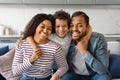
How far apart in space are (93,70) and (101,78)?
11 cm

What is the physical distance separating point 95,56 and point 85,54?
13 centimetres

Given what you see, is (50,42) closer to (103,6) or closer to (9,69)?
(9,69)

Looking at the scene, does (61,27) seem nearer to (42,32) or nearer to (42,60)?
(42,32)

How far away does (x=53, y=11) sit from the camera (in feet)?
13.4

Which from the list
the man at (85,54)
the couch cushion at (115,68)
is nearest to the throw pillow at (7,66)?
the man at (85,54)

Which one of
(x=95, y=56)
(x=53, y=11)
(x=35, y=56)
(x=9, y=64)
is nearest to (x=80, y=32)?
(x=95, y=56)

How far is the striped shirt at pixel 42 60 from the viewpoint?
205 centimetres

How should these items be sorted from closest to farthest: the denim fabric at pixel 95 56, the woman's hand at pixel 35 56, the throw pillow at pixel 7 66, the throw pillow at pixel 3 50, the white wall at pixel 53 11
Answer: the woman's hand at pixel 35 56 → the denim fabric at pixel 95 56 → the throw pillow at pixel 7 66 → the throw pillow at pixel 3 50 → the white wall at pixel 53 11

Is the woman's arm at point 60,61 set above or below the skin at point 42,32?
below

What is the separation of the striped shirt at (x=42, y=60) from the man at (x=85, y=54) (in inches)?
6.6

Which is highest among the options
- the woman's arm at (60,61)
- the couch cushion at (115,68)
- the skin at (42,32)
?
the skin at (42,32)

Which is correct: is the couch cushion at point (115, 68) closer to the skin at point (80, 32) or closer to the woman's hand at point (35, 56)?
the skin at point (80, 32)

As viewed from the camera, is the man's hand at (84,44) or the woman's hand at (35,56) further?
the man's hand at (84,44)

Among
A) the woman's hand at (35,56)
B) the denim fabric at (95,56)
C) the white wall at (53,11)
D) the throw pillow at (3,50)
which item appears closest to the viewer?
the woman's hand at (35,56)
